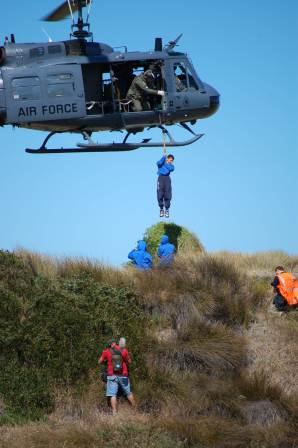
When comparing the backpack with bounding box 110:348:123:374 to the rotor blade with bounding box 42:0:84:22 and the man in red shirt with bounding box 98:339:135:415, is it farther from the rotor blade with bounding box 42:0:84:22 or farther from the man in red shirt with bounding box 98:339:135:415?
the rotor blade with bounding box 42:0:84:22

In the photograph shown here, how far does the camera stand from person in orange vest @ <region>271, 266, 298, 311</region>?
73.9 ft

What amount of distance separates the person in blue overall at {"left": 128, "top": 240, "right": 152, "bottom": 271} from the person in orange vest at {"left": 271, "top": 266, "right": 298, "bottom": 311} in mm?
3551

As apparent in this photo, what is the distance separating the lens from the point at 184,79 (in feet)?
80.3

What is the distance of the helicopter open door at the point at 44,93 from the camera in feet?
75.8

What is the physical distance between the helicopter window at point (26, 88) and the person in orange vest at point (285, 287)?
7.42 metres

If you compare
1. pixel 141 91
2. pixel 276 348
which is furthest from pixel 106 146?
pixel 276 348

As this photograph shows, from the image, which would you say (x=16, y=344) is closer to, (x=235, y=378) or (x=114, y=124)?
(x=235, y=378)

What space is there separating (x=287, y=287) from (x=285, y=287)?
53 millimetres

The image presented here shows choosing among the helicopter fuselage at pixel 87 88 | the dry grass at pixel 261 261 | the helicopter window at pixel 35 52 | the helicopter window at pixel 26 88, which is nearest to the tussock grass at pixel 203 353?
the dry grass at pixel 261 261

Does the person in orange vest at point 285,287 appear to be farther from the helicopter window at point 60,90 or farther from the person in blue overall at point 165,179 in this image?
the helicopter window at point 60,90

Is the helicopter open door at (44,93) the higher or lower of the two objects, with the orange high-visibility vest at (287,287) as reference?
higher

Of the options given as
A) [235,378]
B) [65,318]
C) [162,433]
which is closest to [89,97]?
[65,318]

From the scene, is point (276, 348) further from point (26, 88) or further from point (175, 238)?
point (26, 88)

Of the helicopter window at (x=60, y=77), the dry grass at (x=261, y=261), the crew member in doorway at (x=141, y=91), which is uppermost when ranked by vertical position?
the helicopter window at (x=60, y=77)
